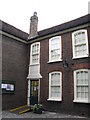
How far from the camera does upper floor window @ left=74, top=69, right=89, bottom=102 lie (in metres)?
10.3

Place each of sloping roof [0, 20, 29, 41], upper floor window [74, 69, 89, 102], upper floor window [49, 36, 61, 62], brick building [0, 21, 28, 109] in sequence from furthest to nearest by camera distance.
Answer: sloping roof [0, 20, 29, 41]
upper floor window [49, 36, 61, 62]
brick building [0, 21, 28, 109]
upper floor window [74, 69, 89, 102]

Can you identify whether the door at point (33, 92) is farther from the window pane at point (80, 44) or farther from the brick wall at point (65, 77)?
the window pane at point (80, 44)

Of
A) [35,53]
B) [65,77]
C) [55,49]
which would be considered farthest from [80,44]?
[35,53]

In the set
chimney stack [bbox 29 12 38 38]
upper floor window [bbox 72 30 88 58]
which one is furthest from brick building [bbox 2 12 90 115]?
chimney stack [bbox 29 12 38 38]

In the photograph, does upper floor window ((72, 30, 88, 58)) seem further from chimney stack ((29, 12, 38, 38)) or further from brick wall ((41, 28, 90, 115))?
chimney stack ((29, 12, 38, 38))

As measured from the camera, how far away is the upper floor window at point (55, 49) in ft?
40.9

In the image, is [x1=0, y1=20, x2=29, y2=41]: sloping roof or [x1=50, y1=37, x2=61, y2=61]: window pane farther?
[x1=0, y1=20, x2=29, y2=41]: sloping roof

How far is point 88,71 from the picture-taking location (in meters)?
10.4

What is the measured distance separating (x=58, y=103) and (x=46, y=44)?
5.31 m

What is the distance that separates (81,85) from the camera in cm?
1058

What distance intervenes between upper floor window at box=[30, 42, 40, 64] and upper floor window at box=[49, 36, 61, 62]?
58.7 inches

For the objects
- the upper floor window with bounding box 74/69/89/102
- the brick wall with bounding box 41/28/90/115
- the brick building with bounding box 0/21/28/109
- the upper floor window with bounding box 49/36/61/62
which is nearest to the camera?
the upper floor window with bounding box 74/69/89/102

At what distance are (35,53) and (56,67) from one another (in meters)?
2.99

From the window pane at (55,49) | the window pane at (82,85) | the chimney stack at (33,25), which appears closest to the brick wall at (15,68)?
the chimney stack at (33,25)
